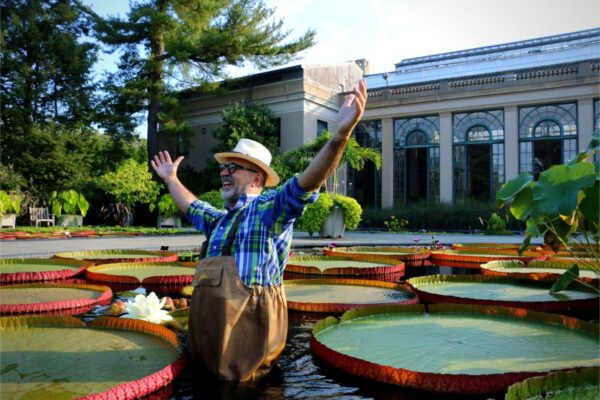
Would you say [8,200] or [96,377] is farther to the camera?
[8,200]

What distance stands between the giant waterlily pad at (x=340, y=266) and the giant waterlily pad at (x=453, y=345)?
7.67 feet

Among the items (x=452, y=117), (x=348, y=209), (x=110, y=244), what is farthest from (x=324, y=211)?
(x=452, y=117)

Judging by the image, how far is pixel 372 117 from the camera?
25.6 m

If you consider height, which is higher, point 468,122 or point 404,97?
point 404,97

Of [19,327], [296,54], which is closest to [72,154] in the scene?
[296,54]

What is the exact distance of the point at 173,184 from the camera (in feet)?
9.65

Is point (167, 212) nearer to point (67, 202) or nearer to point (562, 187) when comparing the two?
point (67, 202)

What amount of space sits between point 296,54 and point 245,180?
76.3 ft

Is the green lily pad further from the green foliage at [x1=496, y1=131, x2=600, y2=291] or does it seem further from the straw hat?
the straw hat

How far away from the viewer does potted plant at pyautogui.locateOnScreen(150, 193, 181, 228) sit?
21016 millimetres

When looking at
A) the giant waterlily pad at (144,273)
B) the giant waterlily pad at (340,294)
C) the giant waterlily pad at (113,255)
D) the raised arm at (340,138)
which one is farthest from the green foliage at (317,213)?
the raised arm at (340,138)

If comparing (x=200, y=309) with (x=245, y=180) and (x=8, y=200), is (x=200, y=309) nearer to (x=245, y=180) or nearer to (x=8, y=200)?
(x=245, y=180)

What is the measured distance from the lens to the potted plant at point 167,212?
2102 centimetres

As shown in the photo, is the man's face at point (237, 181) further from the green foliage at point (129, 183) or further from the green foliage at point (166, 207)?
the green foliage at point (129, 183)
